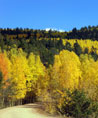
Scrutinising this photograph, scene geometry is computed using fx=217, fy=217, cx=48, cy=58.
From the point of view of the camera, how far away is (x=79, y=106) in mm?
19547

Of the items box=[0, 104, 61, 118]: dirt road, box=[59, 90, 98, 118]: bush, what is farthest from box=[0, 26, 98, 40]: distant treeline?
box=[59, 90, 98, 118]: bush

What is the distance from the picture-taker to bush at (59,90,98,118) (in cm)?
1938

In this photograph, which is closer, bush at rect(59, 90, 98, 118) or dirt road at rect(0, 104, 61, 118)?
dirt road at rect(0, 104, 61, 118)

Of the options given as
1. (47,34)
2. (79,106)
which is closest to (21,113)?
(79,106)

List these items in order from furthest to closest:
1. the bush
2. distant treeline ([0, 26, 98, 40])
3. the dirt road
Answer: distant treeline ([0, 26, 98, 40]) → the bush → the dirt road

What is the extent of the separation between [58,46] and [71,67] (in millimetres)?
68543

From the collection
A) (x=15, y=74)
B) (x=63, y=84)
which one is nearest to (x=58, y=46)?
(x=15, y=74)

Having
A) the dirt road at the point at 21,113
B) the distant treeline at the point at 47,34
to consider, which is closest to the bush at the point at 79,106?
the dirt road at the point at 21,113

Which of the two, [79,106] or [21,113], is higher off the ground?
[79,106]

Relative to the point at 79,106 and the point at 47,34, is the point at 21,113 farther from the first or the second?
the point at 47,34

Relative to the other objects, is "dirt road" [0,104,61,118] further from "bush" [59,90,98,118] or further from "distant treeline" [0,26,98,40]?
"distant treeline" [0,26,98,40]

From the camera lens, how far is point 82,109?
19.6m

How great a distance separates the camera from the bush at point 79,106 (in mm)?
19375

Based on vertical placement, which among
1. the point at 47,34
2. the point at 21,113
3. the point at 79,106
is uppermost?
the point at 47,34
